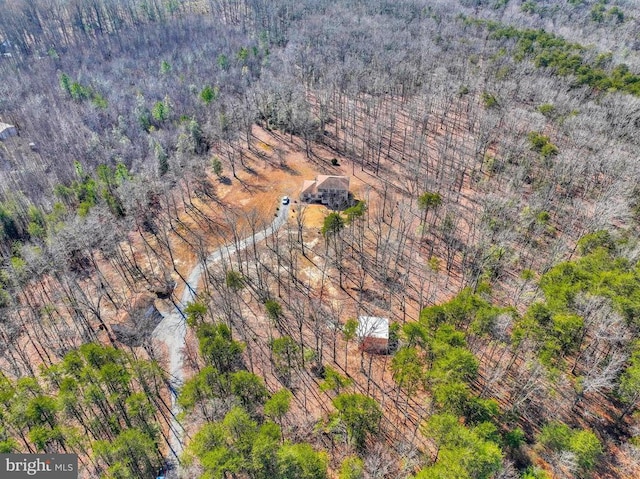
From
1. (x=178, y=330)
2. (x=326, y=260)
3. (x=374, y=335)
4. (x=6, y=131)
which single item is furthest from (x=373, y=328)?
(x=6, y=131)

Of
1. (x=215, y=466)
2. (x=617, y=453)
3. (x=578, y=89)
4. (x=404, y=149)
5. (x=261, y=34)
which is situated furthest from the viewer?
(x=261, y=34)

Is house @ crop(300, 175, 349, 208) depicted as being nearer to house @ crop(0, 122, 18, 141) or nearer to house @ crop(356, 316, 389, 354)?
house @ crop(356, 316, 389, 354)

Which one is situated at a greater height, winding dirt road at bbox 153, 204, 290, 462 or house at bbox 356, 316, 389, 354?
house at bbox 356, 316, 389, 354

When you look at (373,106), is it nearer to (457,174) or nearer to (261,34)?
(457,174)

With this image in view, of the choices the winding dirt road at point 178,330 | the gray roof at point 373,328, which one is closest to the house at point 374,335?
the gray roof at point 373,328

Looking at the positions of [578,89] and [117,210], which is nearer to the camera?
[117,210]

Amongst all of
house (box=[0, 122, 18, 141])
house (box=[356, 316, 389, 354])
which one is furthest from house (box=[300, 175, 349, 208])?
house (box=[0, 122, 18, 141])

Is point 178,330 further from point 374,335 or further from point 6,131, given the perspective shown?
point 6,131

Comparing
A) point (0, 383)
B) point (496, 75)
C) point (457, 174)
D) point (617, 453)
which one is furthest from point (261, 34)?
point (617, 453)
